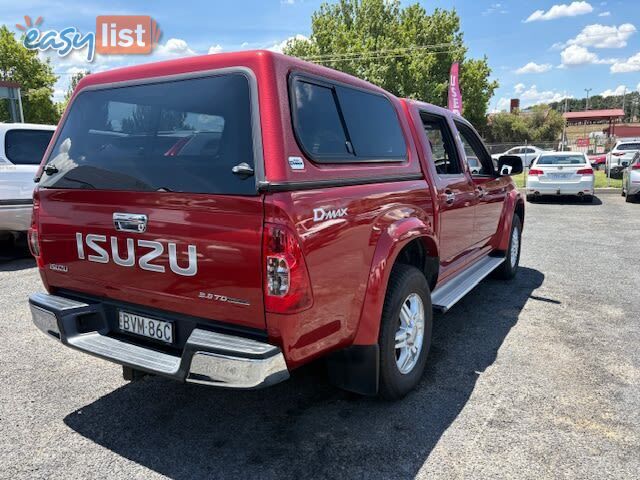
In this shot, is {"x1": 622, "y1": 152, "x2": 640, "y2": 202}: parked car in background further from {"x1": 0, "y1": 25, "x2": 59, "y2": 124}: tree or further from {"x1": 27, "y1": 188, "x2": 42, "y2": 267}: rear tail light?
{"x1": 0, "y1": 25, "x2": 59, "y2": 124}: tree

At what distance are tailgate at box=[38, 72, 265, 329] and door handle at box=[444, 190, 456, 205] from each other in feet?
6.77

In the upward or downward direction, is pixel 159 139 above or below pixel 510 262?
above

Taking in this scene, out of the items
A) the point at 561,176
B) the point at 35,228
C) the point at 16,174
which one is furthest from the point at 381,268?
the point at 561,176

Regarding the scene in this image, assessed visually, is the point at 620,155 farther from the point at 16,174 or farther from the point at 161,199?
the point at 161,199

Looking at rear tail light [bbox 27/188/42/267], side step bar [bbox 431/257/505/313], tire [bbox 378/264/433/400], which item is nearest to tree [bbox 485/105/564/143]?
side step bar [bbox 431/257/505/313]

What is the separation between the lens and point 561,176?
44.6 ft

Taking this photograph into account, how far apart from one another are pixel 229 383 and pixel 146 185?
42.0 inches

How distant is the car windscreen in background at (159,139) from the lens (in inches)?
92.4

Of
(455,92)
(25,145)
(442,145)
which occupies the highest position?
(455,92)

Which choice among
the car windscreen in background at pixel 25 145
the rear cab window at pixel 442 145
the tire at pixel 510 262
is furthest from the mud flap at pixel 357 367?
the car windscreen in background at pixel 25 145

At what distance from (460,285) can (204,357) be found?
2720 mm

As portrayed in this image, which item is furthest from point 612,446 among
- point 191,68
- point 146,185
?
point 191,68

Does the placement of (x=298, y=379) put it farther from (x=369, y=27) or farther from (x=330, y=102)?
(x=369, y=27)

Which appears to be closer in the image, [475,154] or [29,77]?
[475,154]
